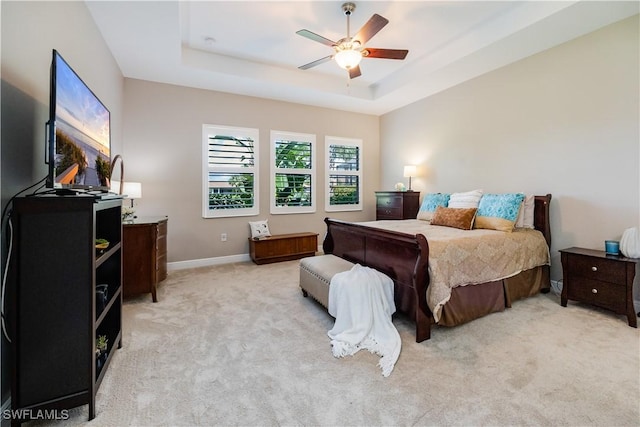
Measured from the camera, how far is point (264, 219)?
16.4ft

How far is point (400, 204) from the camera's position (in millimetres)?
4906

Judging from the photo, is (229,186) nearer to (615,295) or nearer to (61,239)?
(61,239)

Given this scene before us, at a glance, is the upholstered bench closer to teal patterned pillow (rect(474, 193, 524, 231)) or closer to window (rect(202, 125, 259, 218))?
teal patterned pillow (rect(474, 193, 524, 231))

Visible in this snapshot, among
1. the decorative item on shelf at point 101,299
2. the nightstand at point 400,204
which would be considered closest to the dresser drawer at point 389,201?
the nightstand at point 400,204

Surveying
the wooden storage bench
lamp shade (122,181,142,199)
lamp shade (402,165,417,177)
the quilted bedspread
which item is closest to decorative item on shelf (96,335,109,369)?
lamp shade (122,181,142,199)

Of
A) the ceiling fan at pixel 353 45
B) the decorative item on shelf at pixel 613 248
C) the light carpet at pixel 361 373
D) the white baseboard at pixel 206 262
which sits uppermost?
the ceiling fan at pixel 353 45

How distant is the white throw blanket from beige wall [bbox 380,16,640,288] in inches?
97.5

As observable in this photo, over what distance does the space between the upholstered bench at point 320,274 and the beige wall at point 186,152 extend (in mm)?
2148

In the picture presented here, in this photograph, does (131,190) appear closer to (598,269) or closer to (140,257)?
(140,257)

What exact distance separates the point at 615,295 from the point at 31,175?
4554mm

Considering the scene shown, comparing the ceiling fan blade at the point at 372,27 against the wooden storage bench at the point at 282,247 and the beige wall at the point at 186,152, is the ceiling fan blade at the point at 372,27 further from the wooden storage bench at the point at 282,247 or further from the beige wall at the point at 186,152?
the wooden storage bench at the point at 282,247

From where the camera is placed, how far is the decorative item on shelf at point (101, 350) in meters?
1.73

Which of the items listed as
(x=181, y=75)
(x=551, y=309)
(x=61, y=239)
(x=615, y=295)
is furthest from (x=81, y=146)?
(x=615, y=295)

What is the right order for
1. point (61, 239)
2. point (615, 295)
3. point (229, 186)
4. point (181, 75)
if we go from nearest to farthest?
point (61, 239)
point (615, 295)
point (181, 75)
point (229, 186)
